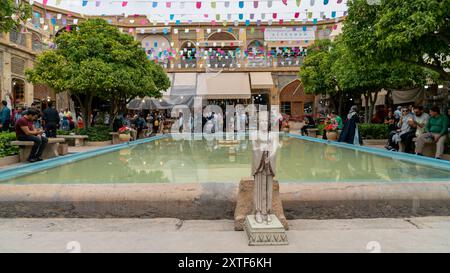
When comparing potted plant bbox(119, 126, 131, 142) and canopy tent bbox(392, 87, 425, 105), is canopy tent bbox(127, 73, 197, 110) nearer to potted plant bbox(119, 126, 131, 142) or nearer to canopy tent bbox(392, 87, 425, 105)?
potted plant bbox(119, 126, 131, 142)

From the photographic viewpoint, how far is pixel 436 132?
8.69 metres

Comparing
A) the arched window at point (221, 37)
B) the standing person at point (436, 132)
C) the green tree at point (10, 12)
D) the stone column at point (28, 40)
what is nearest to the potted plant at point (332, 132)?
the standing person at point (436, 132)

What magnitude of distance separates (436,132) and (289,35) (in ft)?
65.8

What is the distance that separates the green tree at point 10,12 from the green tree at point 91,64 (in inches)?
228

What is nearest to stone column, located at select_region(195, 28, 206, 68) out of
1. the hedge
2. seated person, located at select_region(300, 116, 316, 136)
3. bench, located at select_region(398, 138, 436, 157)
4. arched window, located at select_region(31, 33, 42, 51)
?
arched window, located at select_region(31, 33, 42, 51)

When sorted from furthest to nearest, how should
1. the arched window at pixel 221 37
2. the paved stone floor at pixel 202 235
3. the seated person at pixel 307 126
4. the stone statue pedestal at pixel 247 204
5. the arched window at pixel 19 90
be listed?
the arched window at pixel 221 37 → the arched window at pixel 19 90 → the seated person at pixel 307 126 → the stone statue pedestal at pixel 247 204 → the paved stone floor at pixel 202 235

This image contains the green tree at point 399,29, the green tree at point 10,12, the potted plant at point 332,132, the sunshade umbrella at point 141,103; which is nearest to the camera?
the green tree at point 10,12

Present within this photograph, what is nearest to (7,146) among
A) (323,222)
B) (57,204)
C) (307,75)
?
(57,204)

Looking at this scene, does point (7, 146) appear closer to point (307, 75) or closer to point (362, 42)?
point (362, 42)

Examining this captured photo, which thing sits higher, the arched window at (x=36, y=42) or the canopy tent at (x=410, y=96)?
the arched window at (x=36, y=42)

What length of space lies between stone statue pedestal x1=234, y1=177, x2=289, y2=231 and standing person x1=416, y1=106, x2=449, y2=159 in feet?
19.2

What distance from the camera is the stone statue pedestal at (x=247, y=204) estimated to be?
4047 millimetres

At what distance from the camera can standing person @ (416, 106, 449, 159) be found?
8.50 meters

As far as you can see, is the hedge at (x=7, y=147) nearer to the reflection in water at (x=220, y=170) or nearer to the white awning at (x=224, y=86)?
the reflection in water at (x=220, y=170)
